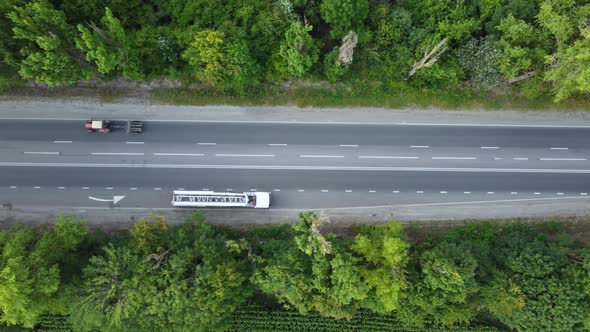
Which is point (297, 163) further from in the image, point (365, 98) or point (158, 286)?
point (158, 286)

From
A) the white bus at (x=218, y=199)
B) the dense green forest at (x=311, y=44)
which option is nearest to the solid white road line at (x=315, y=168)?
the white bus at (x=218, y=199)

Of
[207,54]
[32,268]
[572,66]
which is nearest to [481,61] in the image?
[572,66]

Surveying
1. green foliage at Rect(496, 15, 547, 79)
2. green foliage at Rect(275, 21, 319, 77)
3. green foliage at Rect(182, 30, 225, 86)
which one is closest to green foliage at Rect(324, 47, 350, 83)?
green foliage at Rect(275, 21, 319, 77)

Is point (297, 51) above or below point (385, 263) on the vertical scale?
above

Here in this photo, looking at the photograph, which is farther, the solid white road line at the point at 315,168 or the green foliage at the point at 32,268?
the solid white road line at the point at 315,168

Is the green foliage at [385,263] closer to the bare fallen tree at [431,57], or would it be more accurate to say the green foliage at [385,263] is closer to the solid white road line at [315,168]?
the solid white road line at [315,168]

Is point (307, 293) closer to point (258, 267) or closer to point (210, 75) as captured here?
point (258, 267)

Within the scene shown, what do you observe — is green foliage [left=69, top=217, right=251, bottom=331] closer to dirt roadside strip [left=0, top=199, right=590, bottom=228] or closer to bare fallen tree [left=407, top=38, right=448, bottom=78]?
dirt roadside strip [left=0, top=199, right=590, bottom=228]
